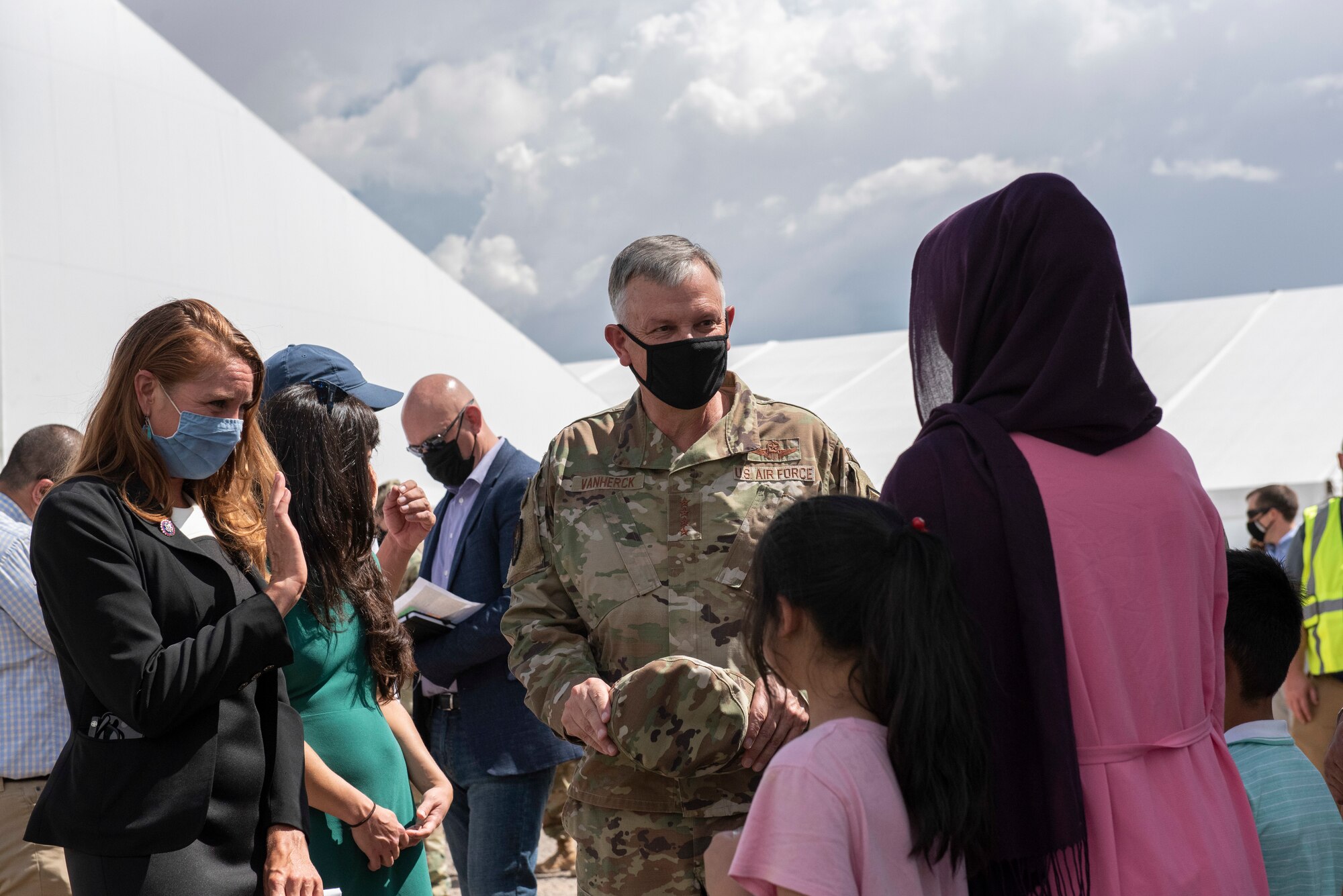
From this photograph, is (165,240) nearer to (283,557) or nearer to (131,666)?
(283,557)

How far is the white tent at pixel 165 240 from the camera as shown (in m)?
7.68

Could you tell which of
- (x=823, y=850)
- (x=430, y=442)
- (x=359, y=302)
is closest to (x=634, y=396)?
(x=823, y=850)

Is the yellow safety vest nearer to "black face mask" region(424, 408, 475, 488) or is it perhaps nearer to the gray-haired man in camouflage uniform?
the gray-haired man in camouflage uniform

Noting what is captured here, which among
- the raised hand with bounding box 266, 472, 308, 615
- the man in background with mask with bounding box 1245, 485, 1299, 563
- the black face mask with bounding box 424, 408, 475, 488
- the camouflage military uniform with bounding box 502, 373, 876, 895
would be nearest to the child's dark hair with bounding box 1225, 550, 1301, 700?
the camouflage military uniform with bounding box 502, 373, 876, 895

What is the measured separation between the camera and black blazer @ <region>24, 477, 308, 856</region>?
1.89 metres

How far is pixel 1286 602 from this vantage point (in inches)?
95.9

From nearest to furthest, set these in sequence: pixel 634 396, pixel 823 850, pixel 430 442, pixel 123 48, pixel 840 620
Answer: pixel 823 850 < pixel 840 620 < pixel 634 396 < pixel 430 442 < pixel 123 48

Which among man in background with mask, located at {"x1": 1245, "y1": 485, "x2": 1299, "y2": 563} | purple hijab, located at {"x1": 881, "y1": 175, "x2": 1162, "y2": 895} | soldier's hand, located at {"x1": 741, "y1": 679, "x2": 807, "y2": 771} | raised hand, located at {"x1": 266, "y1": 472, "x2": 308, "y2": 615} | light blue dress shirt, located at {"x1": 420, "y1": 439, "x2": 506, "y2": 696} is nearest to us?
purple hijab, located at {"x1": 881, "y1": 175, "x2": 1162, "y2": 895}

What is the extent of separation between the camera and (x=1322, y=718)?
5062 millimetres

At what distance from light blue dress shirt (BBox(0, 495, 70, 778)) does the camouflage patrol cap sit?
1.90 meters

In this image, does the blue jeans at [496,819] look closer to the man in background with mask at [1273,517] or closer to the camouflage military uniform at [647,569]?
the camouflage military uniform at [647,569]

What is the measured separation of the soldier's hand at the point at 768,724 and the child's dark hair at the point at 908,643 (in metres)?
0.62

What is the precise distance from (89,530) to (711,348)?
129 centimetres

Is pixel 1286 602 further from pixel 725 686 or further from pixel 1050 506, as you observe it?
pixel 725 686
